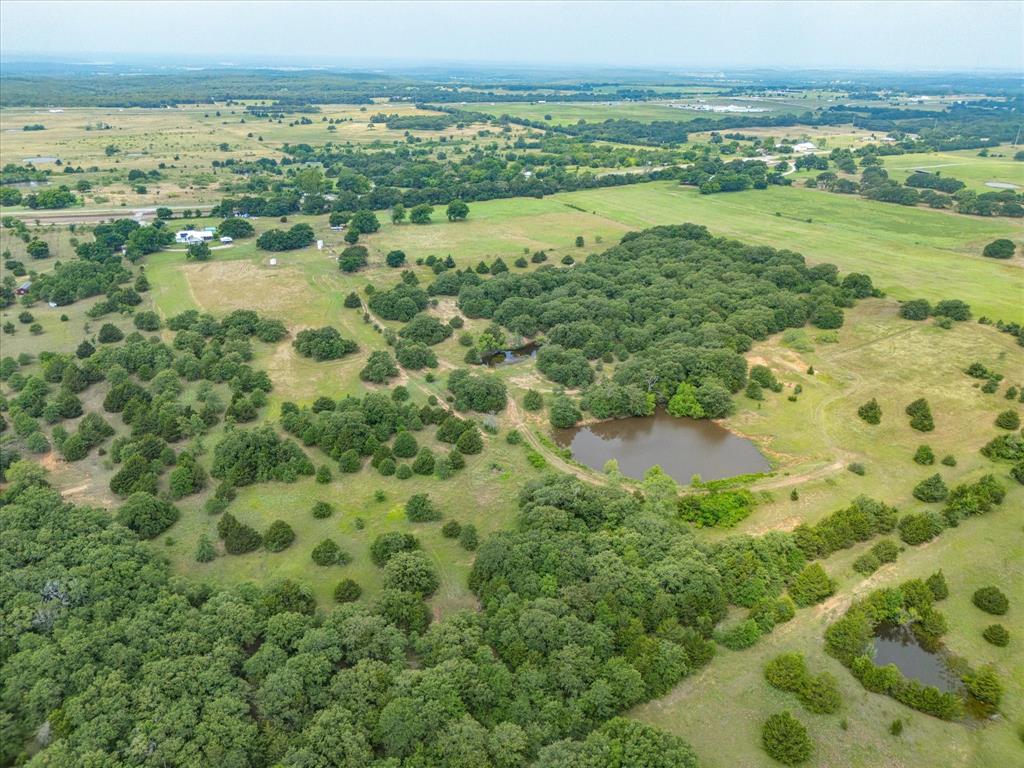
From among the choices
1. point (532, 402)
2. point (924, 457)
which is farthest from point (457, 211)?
point (924, 457)

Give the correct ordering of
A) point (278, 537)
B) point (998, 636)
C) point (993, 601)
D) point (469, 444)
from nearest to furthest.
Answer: point (998, 636), point (993, 601), point (278, 537), point (469, 444)

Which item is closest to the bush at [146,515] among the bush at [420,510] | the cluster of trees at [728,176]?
the bush at [420,510]

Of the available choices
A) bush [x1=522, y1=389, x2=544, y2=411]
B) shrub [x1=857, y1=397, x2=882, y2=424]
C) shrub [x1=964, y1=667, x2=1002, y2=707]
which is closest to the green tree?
bush [x1=522, y1=389, x2=544, y2=411]

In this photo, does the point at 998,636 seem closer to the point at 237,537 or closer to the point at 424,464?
the point at 424,464

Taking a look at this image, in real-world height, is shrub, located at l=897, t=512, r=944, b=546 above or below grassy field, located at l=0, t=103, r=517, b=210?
below

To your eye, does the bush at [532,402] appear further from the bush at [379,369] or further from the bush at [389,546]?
the bush at [389,546]

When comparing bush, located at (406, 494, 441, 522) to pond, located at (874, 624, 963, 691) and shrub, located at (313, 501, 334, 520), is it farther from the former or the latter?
pond, located at (874, 624, 963, 691)

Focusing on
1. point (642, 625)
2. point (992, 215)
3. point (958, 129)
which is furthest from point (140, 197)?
point (958, 129)
